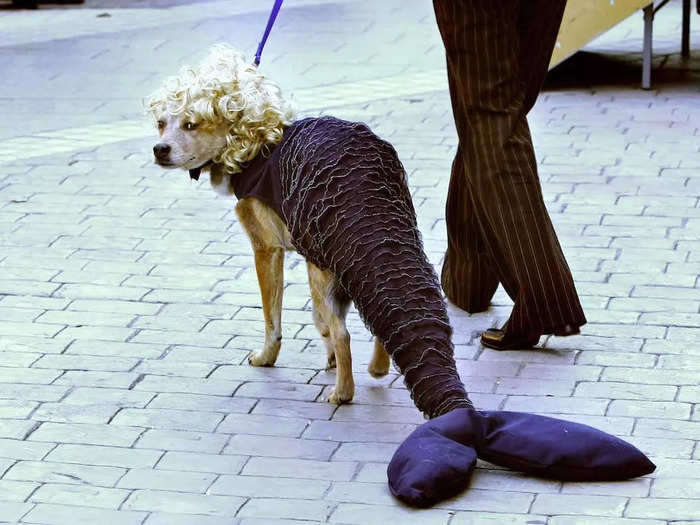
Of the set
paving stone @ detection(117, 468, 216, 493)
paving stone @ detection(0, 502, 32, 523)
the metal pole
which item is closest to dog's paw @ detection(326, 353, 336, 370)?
paving stone @ detection(117, 468, 216, 493)

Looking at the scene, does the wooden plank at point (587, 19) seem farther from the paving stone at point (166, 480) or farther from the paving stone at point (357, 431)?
the paving stone at point (166, 480)

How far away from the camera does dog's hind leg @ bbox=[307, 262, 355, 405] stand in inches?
172

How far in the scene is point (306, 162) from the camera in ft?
14.0

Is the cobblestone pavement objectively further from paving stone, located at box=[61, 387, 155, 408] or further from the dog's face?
the dog's face

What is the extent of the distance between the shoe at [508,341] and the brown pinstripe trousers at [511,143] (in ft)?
0.09

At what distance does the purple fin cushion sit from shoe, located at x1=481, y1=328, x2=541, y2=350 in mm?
1027

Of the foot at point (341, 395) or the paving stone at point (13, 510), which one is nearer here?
the paving stone at point (13, 510)

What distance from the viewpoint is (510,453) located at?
3.80 meters

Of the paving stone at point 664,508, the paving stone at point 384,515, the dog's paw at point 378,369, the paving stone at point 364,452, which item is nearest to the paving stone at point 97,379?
the dog's paw at point 378,369

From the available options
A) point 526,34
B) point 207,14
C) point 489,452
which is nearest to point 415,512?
point 489,452

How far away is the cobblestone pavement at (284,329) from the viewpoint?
3.82 meters

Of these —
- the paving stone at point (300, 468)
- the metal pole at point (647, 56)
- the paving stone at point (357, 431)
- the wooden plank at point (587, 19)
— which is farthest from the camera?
the metal pole at point (647, 56)

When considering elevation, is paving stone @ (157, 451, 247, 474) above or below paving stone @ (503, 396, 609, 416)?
above

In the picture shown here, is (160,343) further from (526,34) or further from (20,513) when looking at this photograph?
(526,34)
